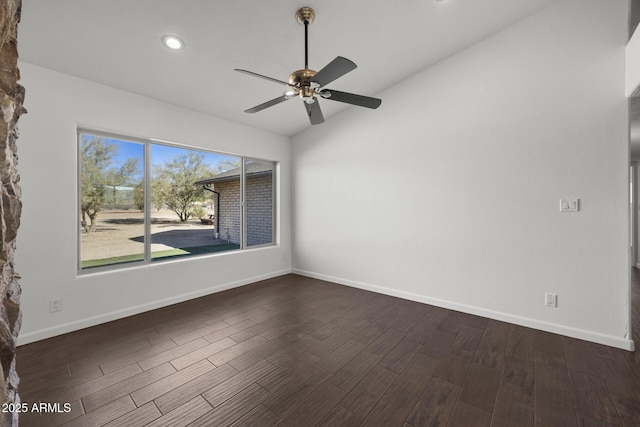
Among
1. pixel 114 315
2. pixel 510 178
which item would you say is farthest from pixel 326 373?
pixel 510 178

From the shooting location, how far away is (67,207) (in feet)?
8.70

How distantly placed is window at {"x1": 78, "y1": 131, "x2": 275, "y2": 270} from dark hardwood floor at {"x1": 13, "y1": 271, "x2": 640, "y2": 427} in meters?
0.93

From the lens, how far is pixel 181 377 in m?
1.96

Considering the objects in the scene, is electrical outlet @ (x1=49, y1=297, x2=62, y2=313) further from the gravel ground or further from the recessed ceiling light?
the recessed ceiling light

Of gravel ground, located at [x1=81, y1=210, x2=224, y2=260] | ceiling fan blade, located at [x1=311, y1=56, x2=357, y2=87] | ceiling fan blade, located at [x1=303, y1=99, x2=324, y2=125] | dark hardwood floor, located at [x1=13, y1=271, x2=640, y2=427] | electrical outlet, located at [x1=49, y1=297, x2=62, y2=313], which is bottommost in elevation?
dark hardwood floor, located at [x1=13, y1=271, x2=640, y2=427]

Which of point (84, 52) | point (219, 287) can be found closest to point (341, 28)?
point (84, 52)

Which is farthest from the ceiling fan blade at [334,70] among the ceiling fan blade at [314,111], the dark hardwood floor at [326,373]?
the dark hardwood floor at [326,373]

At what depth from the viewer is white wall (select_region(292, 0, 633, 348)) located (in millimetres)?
2418

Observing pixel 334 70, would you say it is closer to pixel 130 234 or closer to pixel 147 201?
pixel 147 201

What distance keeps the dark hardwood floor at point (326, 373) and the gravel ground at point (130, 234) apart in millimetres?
822

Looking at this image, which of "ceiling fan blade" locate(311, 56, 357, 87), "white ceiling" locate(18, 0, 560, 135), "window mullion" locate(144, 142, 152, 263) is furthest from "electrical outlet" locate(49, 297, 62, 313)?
"ceiling fan blade" locate(311, 56, 357, 87)

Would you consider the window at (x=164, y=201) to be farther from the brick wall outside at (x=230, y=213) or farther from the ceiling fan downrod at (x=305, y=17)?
the ceiling fan downrod at (x=305, y=17)

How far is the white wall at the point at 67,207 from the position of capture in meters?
2.45

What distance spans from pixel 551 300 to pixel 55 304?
A: 4808 millimetres
